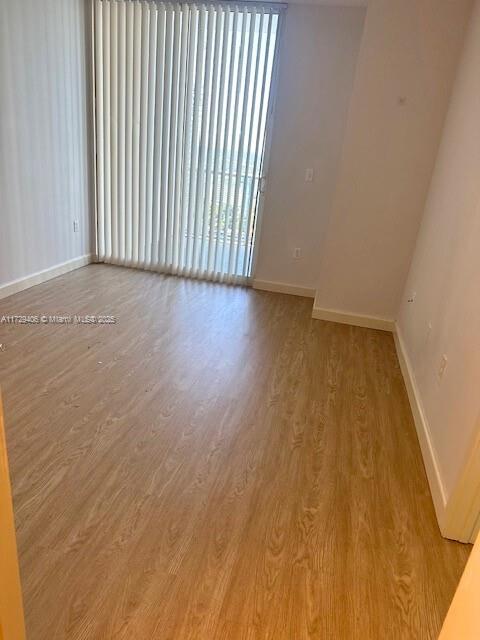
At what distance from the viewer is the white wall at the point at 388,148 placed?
3.01m

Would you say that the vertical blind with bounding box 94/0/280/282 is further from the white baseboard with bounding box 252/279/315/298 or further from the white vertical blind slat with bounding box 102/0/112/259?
the white baseboard with bounding box 252/279/315/298

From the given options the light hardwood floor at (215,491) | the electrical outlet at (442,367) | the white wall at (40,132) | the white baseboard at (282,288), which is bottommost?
the light hardwood floor at (215,491)

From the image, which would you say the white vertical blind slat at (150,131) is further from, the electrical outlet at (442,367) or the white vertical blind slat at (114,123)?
the electrical outlet at (442,367)

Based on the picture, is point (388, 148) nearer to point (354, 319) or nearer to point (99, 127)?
point (354, 319)

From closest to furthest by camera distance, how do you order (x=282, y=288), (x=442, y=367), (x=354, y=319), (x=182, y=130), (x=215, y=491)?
(x=215, y=491), (x=442, y=367), (x=354, y=319), (x=182, y=130), (x=282, y=288)

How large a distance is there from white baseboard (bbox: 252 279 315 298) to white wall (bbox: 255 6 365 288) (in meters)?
0.04

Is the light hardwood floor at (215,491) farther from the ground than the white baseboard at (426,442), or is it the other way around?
the white baseboard at (426,442)

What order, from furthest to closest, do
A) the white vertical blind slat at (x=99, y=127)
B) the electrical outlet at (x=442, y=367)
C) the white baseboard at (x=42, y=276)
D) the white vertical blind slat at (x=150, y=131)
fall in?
1. the white vertical blind slat at (x=99, y=127)
2. the white vertical blind slat at (x=150, y=131)
3. the white baseboard at (x=42, y=276)
4. the electrical outlet at (x=442, y=367)

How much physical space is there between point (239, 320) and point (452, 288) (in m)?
1.76

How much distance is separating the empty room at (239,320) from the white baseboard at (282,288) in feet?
0.07

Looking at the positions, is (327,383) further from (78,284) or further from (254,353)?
(78,284)

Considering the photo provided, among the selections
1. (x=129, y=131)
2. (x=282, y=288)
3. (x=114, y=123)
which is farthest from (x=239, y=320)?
(x=114, y=123)

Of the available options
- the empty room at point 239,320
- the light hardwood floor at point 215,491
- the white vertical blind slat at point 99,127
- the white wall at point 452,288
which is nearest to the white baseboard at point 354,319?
the empty room at point 239,320

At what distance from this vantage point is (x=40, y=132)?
359cm
